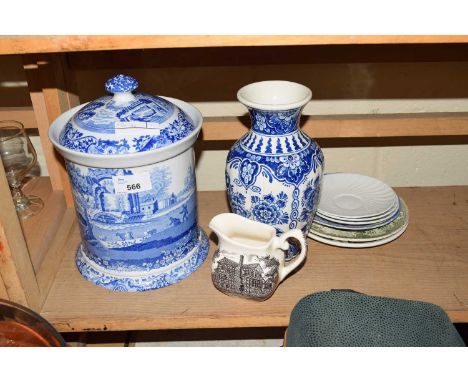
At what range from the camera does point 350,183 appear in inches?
40.6

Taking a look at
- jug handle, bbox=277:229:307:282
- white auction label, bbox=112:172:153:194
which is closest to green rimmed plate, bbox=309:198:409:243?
jug handle, bbox=277:229:307:282

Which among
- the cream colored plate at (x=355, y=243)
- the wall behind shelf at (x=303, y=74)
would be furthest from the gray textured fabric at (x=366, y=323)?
the wall behind shelf at (x=303, y=74)

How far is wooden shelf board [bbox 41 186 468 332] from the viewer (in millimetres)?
767

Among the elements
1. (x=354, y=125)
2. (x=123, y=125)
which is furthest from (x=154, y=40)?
(x=354, y=125)

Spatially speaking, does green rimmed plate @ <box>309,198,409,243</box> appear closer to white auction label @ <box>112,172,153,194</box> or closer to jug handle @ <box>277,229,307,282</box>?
jug handle @ <box>277,229,307,282</box>

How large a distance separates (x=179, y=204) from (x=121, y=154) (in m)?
0.13

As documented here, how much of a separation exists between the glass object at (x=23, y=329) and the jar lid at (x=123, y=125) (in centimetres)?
23

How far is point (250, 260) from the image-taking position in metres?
0.76

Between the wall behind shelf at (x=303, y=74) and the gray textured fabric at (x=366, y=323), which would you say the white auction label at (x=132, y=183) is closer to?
the gray textured fabric at (x=366, y=323)

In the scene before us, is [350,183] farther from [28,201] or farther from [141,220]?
[28,201]

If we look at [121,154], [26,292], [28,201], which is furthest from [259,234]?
[28,201]

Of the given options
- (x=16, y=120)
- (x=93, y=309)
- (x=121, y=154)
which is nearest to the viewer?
(x=121, y=154)

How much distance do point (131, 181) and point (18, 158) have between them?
0.38m

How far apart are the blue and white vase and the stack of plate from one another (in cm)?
12
